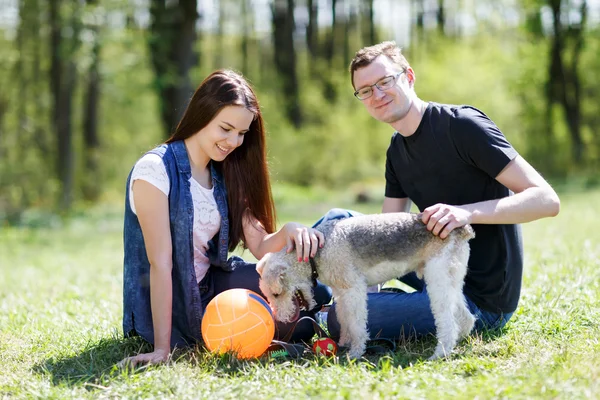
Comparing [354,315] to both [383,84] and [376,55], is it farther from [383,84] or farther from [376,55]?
[376,55]

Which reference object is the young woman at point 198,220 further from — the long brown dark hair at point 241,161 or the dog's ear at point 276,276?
the dog's ear at point 276,276

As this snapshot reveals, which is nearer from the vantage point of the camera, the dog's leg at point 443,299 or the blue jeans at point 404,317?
the dog's leg at point 443,299

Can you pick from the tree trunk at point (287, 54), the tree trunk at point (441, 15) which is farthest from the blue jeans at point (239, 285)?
the tree trunk at point (441, 15)

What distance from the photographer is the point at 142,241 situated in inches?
166

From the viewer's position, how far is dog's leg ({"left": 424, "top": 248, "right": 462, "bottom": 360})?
370cm

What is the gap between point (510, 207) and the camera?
12.3ft

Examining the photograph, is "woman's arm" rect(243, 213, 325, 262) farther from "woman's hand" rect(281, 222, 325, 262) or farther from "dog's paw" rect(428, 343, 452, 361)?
"dog's paw" rect(428, 343, 452, 361)

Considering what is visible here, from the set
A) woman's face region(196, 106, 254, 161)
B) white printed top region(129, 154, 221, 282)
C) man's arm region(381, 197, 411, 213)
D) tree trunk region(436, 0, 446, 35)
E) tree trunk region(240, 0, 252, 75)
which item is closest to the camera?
white printed top region(129, 154, 221, 282)

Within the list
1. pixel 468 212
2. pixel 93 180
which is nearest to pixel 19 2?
pixel 93 180

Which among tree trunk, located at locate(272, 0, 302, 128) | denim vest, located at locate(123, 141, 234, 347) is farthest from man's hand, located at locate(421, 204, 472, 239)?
tree trunk, located at locate(272, 0, 302, 128)

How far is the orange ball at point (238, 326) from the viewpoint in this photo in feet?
12.9

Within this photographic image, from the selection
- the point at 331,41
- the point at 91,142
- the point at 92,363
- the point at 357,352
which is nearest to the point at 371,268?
the point at 357,352

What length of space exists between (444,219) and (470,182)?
596 millimetres

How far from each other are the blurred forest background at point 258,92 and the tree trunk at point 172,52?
0.14 feet
